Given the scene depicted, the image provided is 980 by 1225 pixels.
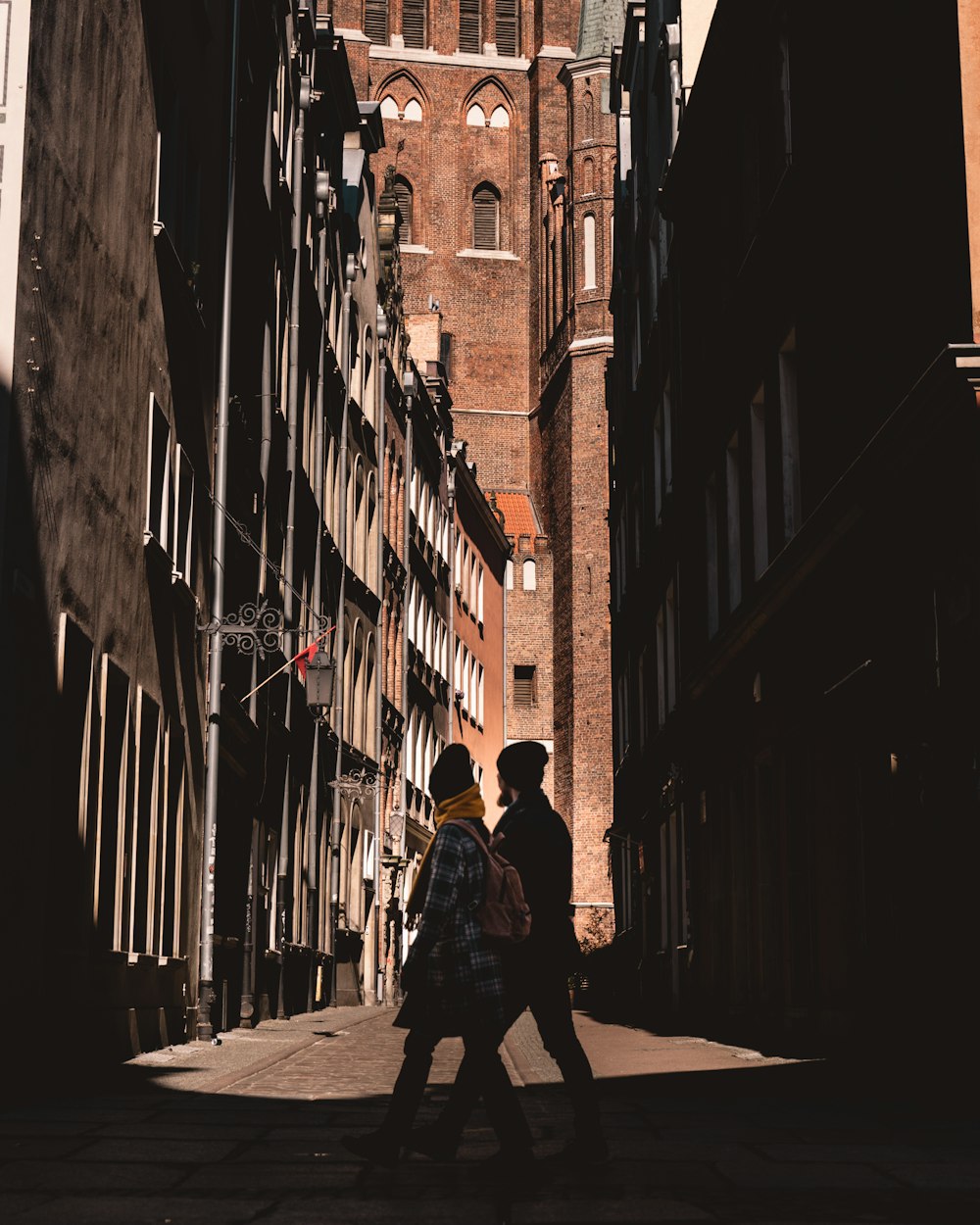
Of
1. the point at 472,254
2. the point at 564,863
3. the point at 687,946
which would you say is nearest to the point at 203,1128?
the point at 564,863

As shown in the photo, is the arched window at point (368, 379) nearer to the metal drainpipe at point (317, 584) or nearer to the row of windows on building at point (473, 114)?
the metal drainpipe at point (317, 584)

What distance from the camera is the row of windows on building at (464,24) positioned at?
70.8 m

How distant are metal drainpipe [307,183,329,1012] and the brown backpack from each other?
19.7m

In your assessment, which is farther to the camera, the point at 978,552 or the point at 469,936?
the point at 978,552

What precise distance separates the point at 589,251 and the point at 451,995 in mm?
55789

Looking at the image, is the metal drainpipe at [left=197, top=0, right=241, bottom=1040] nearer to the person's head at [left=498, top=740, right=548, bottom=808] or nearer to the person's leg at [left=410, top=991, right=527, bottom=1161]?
the person's head at [left=498, top=740, right=548, bottom=808]

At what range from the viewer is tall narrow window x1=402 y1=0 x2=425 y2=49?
7088cm

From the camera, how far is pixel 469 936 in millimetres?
7535

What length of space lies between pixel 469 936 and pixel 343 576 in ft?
81.5

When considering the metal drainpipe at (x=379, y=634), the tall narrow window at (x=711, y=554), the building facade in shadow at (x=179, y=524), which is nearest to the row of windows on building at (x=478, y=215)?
the metal drainpipe at (x=379, y=634)

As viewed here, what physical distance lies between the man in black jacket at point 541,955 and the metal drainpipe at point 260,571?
1256 centimetres

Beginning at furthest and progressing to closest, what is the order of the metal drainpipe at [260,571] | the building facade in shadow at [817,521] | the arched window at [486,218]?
the arched window at [486,218]
the metal drainpipe at [260,571]
the building facade in shadow at [817,521]

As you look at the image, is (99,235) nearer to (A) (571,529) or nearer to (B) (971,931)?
(B) (971,931)

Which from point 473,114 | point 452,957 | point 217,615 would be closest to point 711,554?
point 217,615
